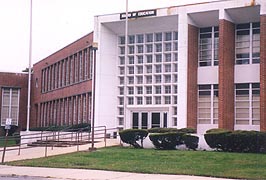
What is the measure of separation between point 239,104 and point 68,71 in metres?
21.0

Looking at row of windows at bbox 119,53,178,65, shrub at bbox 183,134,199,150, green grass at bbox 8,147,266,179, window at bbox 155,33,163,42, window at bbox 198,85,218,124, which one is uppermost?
window at bbox 155,33,163,42

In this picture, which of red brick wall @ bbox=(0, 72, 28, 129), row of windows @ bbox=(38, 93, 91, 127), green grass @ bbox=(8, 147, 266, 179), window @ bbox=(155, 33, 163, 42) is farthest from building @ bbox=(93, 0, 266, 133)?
red brick wall @ bbox=(0, 72, 28, 129)

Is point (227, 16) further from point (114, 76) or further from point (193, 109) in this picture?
point (114, 76)

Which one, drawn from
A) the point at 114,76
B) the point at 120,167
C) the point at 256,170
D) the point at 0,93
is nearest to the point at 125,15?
the point at 114,76

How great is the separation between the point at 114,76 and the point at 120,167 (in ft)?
70.7

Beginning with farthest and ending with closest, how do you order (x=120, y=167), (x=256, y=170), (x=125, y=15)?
(x=125, y=15), (x=120, y=167), (x=256, y=170)

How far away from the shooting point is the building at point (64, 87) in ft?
150

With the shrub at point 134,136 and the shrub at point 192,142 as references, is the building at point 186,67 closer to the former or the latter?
the shrub at point 134,136

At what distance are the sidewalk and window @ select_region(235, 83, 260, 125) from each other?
17.5 metres

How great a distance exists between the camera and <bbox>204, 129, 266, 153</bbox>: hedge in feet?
83.3

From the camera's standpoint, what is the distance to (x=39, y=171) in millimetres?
21125

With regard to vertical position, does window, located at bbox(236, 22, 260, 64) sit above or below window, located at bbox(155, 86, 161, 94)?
above

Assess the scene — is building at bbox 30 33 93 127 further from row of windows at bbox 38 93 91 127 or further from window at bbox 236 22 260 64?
window at bbox 236 22 260 64

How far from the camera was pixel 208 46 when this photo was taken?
3756 centimetres
